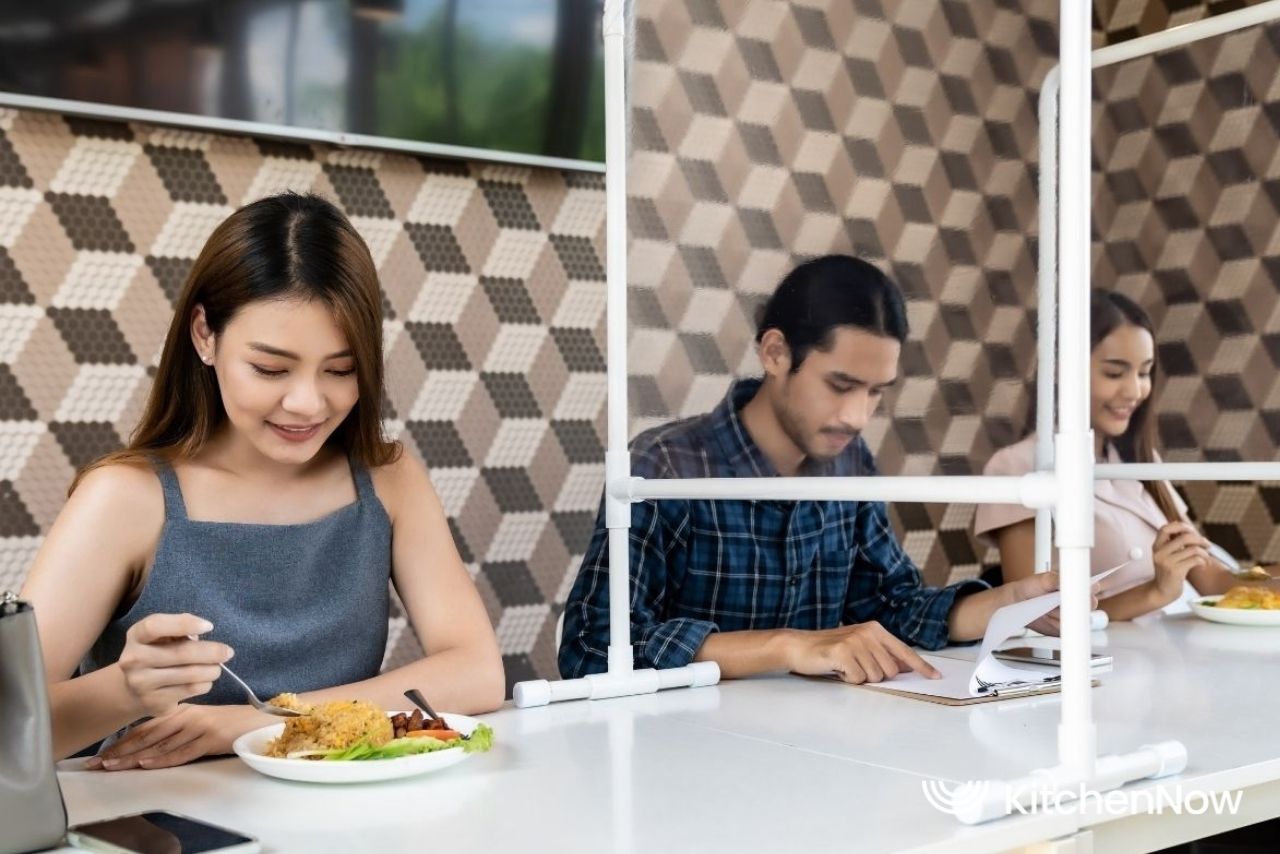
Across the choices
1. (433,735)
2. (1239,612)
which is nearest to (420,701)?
(433,735)

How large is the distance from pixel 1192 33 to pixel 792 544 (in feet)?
3.07

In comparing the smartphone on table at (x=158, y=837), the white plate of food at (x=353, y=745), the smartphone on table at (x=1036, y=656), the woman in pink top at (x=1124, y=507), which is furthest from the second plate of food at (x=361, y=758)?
the smartphone on table at (x=1036, y=656)

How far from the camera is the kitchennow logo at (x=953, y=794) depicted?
0.97 meters

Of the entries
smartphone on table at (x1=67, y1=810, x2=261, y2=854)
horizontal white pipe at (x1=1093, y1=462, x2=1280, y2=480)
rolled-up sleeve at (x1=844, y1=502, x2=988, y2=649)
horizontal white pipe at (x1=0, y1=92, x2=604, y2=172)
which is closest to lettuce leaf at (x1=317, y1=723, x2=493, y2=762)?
smartphone on table at (x1=67, y1=810, x2=261, y2=854)

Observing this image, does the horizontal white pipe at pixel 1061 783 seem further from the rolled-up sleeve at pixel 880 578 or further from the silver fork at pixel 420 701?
the rolled-up sleeve at pixel 880 578

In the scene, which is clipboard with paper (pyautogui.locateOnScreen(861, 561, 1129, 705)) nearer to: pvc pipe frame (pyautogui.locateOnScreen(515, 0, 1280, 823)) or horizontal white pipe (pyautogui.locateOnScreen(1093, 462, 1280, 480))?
pvc pipe frame (pyautogui.locateOnScreen(515, 0, 1280, 823))

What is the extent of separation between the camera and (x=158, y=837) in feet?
2.97

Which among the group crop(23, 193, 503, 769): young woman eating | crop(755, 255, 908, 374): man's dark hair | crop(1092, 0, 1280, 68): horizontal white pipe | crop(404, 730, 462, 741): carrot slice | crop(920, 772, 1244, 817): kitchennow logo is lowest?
crop(920, 772, 1244, 817): kitchennow logo

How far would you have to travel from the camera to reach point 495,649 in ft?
5.11

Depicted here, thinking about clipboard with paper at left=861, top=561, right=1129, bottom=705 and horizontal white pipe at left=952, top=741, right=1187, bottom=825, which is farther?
clipboard with paper at left=861, top=561, right=1129, bottom=705

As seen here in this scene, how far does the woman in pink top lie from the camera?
1.78 meters

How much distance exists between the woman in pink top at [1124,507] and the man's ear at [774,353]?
241 mm

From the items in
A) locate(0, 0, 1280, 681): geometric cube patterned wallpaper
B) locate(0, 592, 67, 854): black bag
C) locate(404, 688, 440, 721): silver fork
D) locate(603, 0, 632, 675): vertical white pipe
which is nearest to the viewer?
locate(0, 592, 67, 854): black bag

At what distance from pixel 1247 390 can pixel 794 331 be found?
2.63 ft
